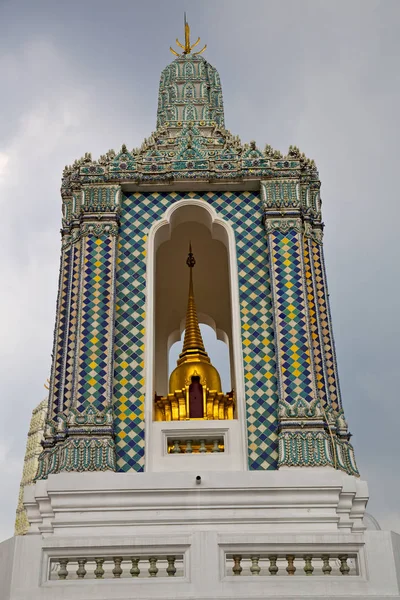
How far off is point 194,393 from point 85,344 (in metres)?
1.92

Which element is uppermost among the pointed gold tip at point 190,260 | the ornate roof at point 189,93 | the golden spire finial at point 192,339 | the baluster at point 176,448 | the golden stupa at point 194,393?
the ornate roof at point 189,93

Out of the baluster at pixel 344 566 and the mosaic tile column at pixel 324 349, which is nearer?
the baluster at pixel 344 566

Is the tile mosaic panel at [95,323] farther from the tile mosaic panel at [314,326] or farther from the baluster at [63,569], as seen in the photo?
the baluster at [63,569]

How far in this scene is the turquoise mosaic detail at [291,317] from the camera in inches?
411

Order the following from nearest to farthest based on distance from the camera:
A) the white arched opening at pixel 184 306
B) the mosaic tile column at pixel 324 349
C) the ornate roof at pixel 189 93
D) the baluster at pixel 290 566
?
the baluster at pixel 290 566
the white arched opening at pixel 184 306
the mosaic tile column at pixel 324 349
the ornate roof at pixel 189 93

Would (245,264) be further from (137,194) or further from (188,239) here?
(188,239)

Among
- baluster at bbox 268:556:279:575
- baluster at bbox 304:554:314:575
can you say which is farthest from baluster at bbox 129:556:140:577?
baluster at bbox 304:554:314:575

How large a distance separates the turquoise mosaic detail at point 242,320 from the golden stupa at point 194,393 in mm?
930

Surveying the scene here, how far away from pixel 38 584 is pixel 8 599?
280mm

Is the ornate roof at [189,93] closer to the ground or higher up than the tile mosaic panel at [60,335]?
higher up

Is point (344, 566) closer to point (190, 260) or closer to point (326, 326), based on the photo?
point (326, 326)

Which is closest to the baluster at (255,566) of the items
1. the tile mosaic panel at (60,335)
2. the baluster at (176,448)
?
the baluster at (176,448)

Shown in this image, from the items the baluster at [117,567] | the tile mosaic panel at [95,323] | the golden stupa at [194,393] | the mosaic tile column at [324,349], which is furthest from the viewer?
the golden stupa at [194,393]

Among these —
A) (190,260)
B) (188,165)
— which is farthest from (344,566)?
(190,260)
